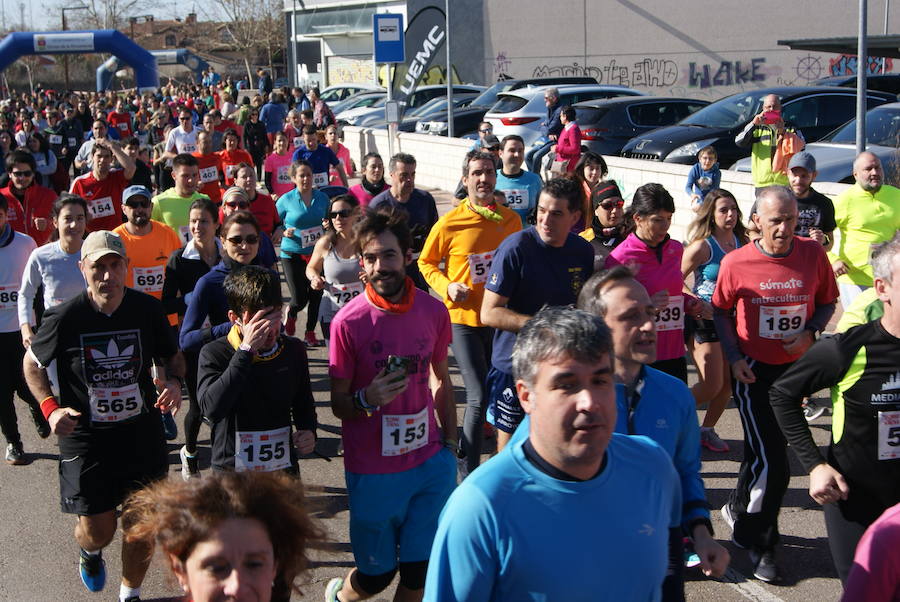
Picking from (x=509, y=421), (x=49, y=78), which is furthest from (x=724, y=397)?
(x=49, y=78)

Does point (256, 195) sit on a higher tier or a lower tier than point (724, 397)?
higher

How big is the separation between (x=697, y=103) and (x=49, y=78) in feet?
237

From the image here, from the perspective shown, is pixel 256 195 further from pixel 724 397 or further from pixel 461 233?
pixel 724 397

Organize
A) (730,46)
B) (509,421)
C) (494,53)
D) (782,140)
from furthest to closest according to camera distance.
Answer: (494,53)
(730,46)
(782,140)
(509,421)

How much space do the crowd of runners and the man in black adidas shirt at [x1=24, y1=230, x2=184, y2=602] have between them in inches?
0.5

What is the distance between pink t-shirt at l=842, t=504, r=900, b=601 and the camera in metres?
2.59

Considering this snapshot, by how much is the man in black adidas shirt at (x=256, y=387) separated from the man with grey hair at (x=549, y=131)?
12.6m

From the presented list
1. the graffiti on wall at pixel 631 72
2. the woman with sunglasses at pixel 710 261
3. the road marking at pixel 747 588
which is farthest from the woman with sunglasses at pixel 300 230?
the graffiti on wall at pixel 631 72

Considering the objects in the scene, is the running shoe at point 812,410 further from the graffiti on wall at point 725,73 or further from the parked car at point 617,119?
the graffiti on wall at point 725,73

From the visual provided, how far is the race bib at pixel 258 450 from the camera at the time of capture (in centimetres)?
457

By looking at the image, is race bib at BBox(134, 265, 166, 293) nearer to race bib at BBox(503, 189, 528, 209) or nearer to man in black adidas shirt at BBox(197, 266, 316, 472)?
race bib at BBox(503, 189, 528, 209)

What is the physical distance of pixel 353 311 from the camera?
4.40 meters

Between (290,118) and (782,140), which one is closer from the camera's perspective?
(782,140)

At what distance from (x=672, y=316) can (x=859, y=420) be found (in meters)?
2.23
